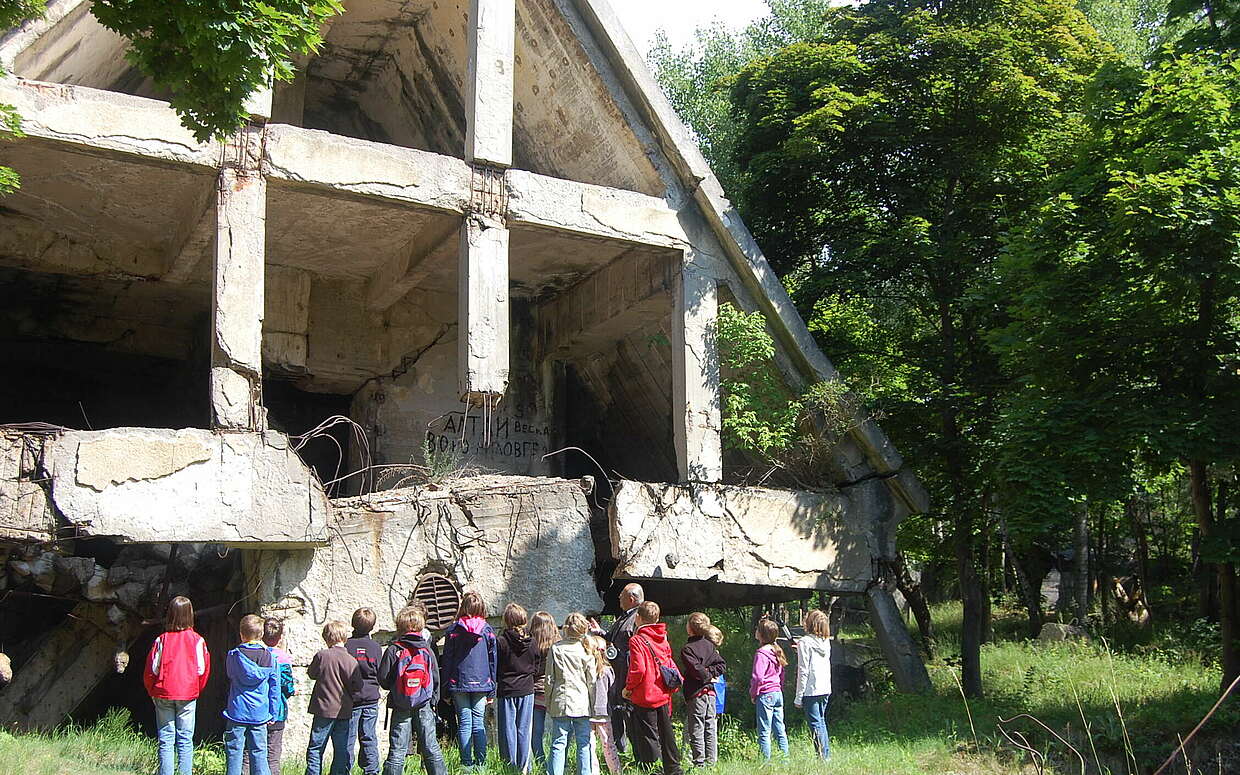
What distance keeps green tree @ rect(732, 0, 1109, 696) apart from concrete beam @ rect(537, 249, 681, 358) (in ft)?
8.11

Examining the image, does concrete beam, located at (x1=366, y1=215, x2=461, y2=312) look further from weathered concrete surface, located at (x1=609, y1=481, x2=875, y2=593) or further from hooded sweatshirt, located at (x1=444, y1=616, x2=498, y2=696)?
hooded sweatshirt, located at (x1=444, y1=616, x2=498, y2=696)

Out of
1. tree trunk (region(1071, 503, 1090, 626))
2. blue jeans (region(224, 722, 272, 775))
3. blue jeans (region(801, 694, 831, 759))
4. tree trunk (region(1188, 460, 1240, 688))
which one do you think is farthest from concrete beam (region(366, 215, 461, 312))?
tree trunk (region(1071, 503, 1090, 626))

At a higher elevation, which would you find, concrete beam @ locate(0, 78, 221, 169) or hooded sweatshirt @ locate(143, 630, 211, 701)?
concrete beam @ locate(0, 78, 221, 169)

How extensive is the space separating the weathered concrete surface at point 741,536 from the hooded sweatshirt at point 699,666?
218 centimetres

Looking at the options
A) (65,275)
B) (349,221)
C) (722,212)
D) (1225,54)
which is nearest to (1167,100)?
(1225,54)

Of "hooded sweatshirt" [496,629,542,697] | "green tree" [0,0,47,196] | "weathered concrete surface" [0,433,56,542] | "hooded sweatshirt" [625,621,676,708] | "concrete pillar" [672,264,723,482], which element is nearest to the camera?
"green tree" [0,0,47,196]

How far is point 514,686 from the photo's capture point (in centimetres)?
807

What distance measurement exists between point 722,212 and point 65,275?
7597 mm

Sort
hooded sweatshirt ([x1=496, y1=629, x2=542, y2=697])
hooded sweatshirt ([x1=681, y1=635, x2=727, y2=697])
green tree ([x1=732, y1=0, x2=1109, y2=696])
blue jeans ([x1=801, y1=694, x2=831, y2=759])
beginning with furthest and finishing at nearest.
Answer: green tree ([x1=732, y1=0, x2=1109, y2=696]) < blue jeans ([x1=801, y1=694, x2=831, y2=759]) < hooded sweatshirt ([x1=681, y1=635, x2=727, y2=697]) < hooded sweatshirt ([x1=496, y1=629, x2=542, y2=697])

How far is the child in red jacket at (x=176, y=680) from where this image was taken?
24.1 ft

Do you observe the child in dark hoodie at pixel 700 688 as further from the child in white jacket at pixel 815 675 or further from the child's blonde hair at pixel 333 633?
the child's blonde hair at pixel 333 633

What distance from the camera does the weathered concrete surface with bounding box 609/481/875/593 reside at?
10.7 meters

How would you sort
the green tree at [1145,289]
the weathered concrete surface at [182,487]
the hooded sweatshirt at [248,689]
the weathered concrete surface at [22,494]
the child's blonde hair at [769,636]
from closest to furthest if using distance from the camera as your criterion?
the hooded sweatshirt at [248,689] < the weathered concrete surface at [22,494] < the weathered concrete surface at [182,487] < the child's blonde hair at [769,636] < the green tree at [1145,289]

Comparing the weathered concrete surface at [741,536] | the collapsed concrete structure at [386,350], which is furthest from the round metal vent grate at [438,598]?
the weathered concrete surface at [741,536]
